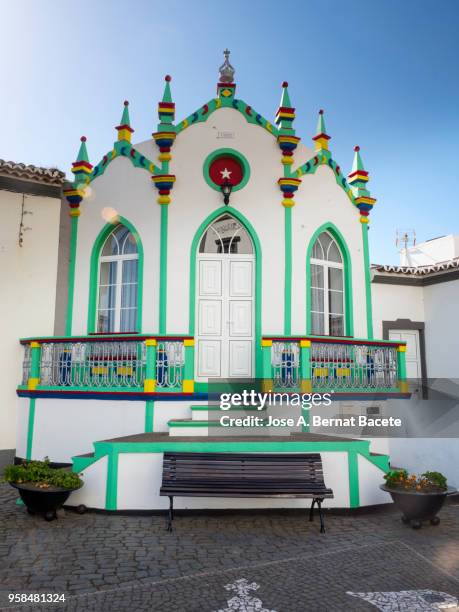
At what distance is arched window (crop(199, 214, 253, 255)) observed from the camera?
10.2 m

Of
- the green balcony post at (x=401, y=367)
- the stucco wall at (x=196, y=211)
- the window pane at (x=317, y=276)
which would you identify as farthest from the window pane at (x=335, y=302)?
the green balcony post at (x=401, y=367)

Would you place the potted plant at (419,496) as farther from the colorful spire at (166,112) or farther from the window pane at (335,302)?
the colorful spire at (166,112)

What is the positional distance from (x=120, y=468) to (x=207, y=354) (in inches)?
142

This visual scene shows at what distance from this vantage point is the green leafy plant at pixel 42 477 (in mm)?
6188

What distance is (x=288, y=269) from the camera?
10.1m

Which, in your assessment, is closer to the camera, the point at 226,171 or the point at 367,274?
the point at 226,171

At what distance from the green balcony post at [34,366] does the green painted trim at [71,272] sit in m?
1.25

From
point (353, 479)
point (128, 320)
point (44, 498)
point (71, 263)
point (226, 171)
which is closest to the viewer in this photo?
point (44, 498)

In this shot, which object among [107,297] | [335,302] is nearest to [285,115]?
[335,302]

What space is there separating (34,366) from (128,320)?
202cm

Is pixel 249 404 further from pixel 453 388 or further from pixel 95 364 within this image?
pixel 453 388

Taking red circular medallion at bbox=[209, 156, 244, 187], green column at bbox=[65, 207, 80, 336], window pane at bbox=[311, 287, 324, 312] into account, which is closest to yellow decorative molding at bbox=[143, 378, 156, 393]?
green column at bbox=[65, 207, 80, 336]

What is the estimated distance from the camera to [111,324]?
404 inches

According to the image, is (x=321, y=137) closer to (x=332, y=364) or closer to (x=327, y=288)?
(x=327, y=288)
